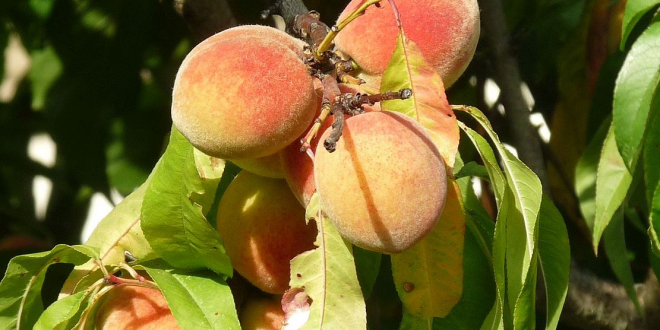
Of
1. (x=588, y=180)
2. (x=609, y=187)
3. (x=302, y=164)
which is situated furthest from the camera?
(x=588, y=180)

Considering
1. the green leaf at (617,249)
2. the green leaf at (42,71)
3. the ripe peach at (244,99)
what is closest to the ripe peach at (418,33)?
the ripe peach at (244,99)

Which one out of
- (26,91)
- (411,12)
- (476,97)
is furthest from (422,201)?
(26,91)

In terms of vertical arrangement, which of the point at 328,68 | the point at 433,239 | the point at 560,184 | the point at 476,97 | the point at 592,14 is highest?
the point at 328,68

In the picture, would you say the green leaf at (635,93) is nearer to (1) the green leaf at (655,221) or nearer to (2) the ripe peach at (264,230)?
(1) the green leaf at (655,221)

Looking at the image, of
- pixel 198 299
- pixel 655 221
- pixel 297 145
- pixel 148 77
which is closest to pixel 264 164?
pixel 297 145

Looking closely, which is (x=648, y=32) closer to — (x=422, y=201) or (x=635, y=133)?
(x=635, y=133)

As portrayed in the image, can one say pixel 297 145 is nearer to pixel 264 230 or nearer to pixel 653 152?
pixel 264 230
